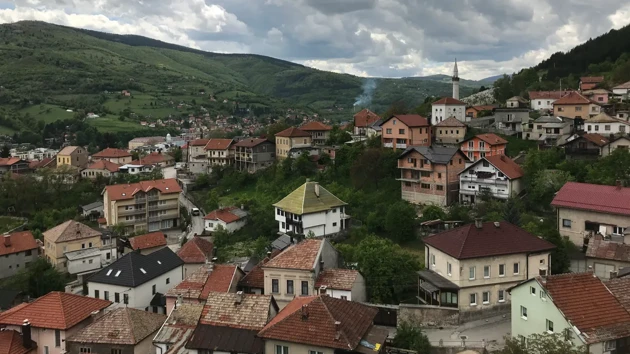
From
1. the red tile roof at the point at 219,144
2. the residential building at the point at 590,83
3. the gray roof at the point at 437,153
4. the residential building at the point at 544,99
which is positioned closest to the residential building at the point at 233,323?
the gray roof at the point at 437,153

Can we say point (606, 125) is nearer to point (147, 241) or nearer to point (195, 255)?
point (195, 255)

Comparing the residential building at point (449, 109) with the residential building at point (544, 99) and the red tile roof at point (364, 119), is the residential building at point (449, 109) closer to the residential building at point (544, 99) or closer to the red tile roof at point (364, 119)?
the red tile roof at point (364, 119)

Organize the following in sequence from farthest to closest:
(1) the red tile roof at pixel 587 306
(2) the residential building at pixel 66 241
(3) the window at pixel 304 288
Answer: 1. (2) the residential building at pixel 66 241
2. (3) the window at pixel 304 288
3. (1) the red tile roof at pixel 587 306

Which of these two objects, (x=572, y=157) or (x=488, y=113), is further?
(x=488, y=113)

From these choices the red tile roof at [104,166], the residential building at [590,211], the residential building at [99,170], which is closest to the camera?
the residential building at [590,211]

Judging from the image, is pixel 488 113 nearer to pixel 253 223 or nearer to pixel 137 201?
pixel 253 223

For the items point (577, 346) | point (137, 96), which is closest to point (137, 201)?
point (577, 346)
